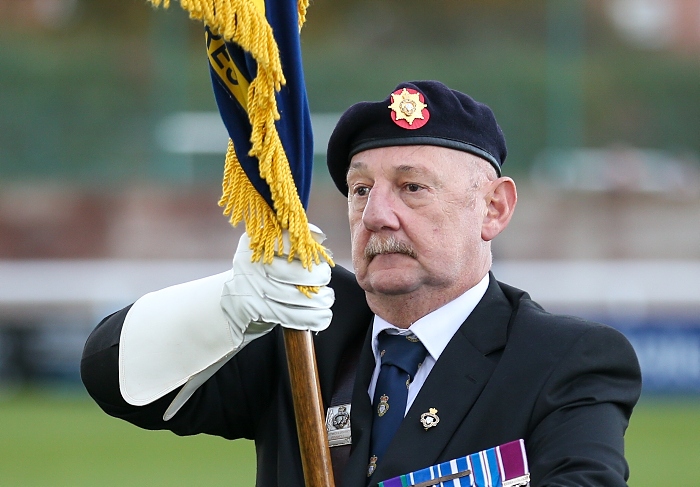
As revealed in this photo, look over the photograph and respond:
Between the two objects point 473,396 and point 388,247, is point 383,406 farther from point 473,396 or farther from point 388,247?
point 388,247

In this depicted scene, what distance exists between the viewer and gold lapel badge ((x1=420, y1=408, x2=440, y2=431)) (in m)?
2.71

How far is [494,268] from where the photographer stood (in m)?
11.0

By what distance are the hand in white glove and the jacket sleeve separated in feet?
1.80

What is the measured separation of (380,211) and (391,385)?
425 millimetres

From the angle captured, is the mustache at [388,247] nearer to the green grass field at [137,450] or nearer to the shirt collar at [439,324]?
the shirt collar at [439,324]

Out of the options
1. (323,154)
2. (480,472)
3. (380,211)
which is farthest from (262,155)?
(323,154)

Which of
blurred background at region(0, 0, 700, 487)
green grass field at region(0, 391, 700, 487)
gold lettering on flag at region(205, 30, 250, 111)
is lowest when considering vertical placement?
green grass field at region(0, 391, 700, 487)

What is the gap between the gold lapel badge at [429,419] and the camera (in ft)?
8.89

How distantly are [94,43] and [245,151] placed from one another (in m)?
10.7

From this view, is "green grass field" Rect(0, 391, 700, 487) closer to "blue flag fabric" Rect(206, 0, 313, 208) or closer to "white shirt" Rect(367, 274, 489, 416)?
"white shirt" Rect(367, 274, 489, 416)

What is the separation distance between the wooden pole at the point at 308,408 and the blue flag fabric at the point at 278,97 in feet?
1.09

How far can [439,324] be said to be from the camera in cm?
290

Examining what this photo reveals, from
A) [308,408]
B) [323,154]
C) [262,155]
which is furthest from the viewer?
[323,154]

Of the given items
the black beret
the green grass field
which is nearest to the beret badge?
the black beret
